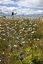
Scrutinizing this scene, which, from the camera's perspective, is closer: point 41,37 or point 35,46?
point 35,46

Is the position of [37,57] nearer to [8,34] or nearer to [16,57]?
[16,57]

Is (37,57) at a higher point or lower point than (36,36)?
higher

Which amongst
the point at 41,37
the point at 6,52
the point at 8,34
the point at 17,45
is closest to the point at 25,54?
the point at 6,52

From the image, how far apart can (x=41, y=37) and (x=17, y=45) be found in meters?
2.61

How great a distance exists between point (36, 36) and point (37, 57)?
679 cm

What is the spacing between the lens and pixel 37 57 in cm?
1597

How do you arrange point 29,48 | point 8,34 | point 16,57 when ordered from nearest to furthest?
point 16,57
point 29,48
point 8,34

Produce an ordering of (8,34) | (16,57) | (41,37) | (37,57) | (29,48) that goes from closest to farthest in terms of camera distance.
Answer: (37,57) → (16,57) → (29,48) → (41,37) → (8,34)

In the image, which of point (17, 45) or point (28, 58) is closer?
point (28, 58)

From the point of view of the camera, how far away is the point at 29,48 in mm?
18469

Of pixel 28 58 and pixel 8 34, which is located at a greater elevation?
pixel 28 58

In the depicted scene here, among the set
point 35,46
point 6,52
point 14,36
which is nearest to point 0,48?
point 6,52

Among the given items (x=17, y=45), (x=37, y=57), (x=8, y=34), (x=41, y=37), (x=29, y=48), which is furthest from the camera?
(x=8, y=34)

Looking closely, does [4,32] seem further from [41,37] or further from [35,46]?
[35,46]
